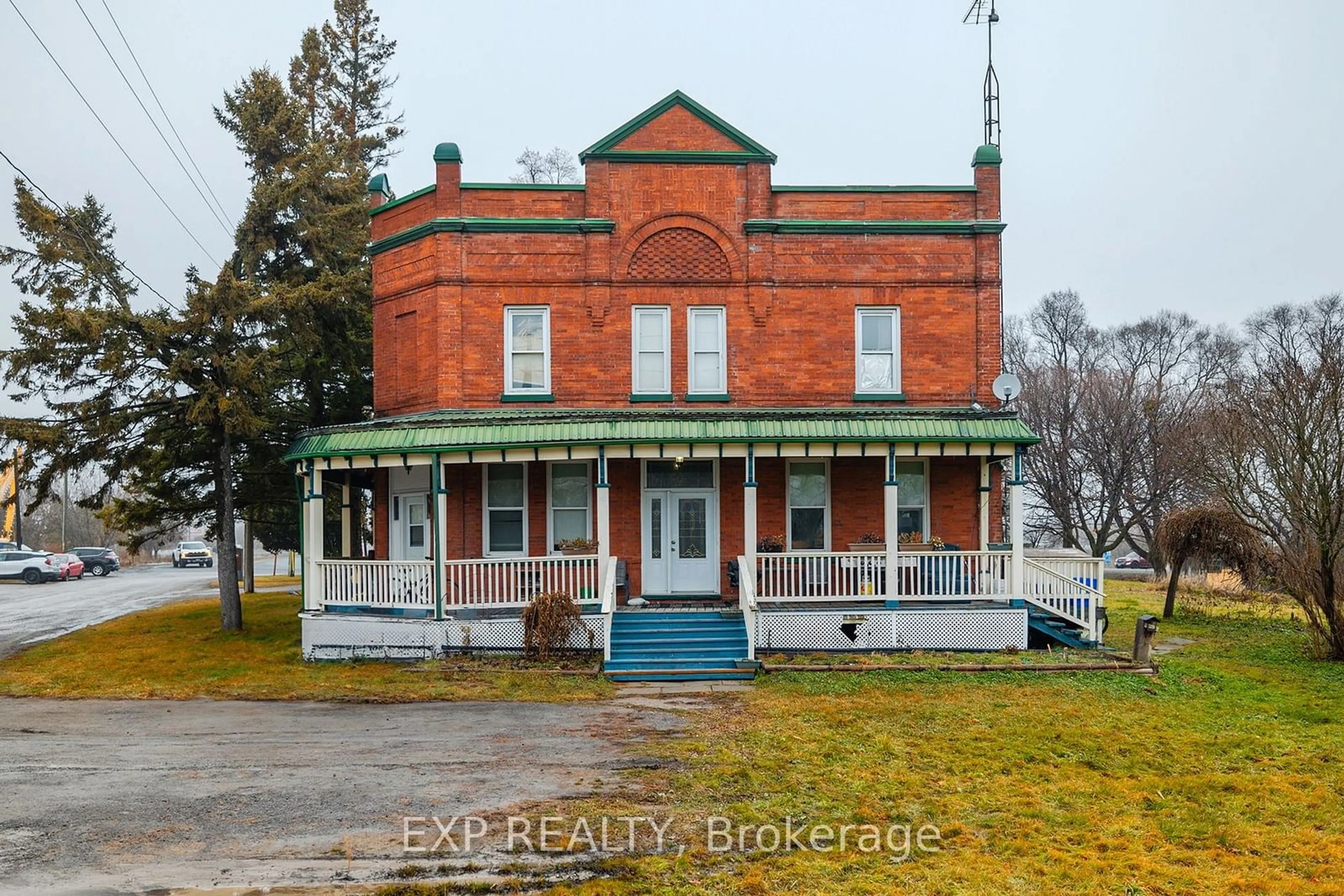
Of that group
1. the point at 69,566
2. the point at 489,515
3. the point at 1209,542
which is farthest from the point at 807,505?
the point at 69,566

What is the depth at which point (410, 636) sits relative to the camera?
17859 mm

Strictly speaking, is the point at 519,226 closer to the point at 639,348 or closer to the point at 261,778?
the point at 639,348

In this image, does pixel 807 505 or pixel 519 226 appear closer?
pixel 807 505

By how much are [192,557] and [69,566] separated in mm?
16600

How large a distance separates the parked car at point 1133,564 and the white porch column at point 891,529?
44.9 m

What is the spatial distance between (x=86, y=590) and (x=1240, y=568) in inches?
1541

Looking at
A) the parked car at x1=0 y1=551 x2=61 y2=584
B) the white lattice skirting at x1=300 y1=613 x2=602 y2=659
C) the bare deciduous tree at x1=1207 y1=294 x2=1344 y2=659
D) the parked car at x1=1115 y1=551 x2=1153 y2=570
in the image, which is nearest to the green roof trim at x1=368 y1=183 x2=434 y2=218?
the white lattice skirting at x1=300 y1=613 x2=602 y2=659

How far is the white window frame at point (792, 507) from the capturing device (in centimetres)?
1980

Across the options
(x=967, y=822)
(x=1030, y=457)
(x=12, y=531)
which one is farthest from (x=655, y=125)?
(x=12, y=531)

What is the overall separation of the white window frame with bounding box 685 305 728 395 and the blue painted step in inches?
180

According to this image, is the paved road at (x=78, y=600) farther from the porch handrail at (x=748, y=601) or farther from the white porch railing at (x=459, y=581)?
the porch handrail at (x=748, y=601)

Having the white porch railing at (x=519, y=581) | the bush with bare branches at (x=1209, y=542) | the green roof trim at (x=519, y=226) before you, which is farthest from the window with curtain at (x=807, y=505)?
the bush with bare branches at (x=1209, y=542)

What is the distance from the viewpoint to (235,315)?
69.6 feet

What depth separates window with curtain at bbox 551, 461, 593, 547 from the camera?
19.8 metres
